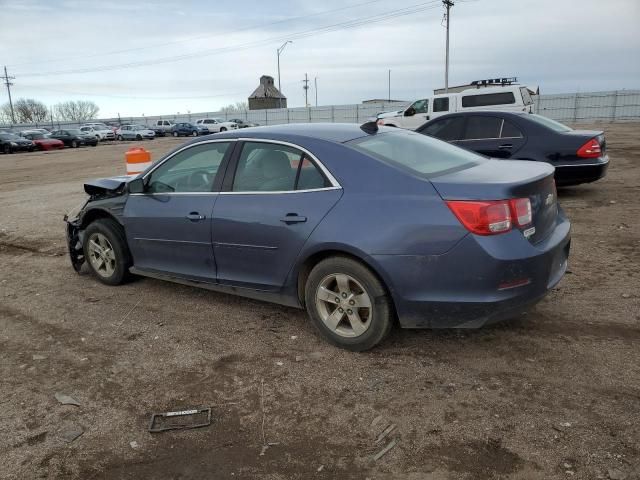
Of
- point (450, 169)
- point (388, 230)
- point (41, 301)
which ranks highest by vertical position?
point (450, 169)

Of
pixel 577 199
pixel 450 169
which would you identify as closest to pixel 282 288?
pixel 450 169

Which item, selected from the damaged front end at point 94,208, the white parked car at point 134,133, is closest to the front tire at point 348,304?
the damaged front end at point 94,208

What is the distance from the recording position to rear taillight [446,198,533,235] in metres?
3.21

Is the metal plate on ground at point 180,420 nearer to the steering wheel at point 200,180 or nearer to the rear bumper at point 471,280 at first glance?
the rear bumper at point 471,280

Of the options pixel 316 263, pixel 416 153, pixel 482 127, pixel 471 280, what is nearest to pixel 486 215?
pixel 471 280

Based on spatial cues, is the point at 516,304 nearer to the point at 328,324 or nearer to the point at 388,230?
the point at 388,230

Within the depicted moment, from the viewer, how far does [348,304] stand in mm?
3711

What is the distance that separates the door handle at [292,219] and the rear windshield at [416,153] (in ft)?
2.12

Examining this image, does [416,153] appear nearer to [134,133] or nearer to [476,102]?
[476,102]

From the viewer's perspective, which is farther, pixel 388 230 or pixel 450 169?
pixel 450 169

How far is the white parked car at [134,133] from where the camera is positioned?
48688 millimetres

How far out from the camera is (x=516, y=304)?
132 inches

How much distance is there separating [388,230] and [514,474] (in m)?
1.54

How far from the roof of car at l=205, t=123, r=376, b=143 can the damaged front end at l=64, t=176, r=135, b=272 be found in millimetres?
1349
